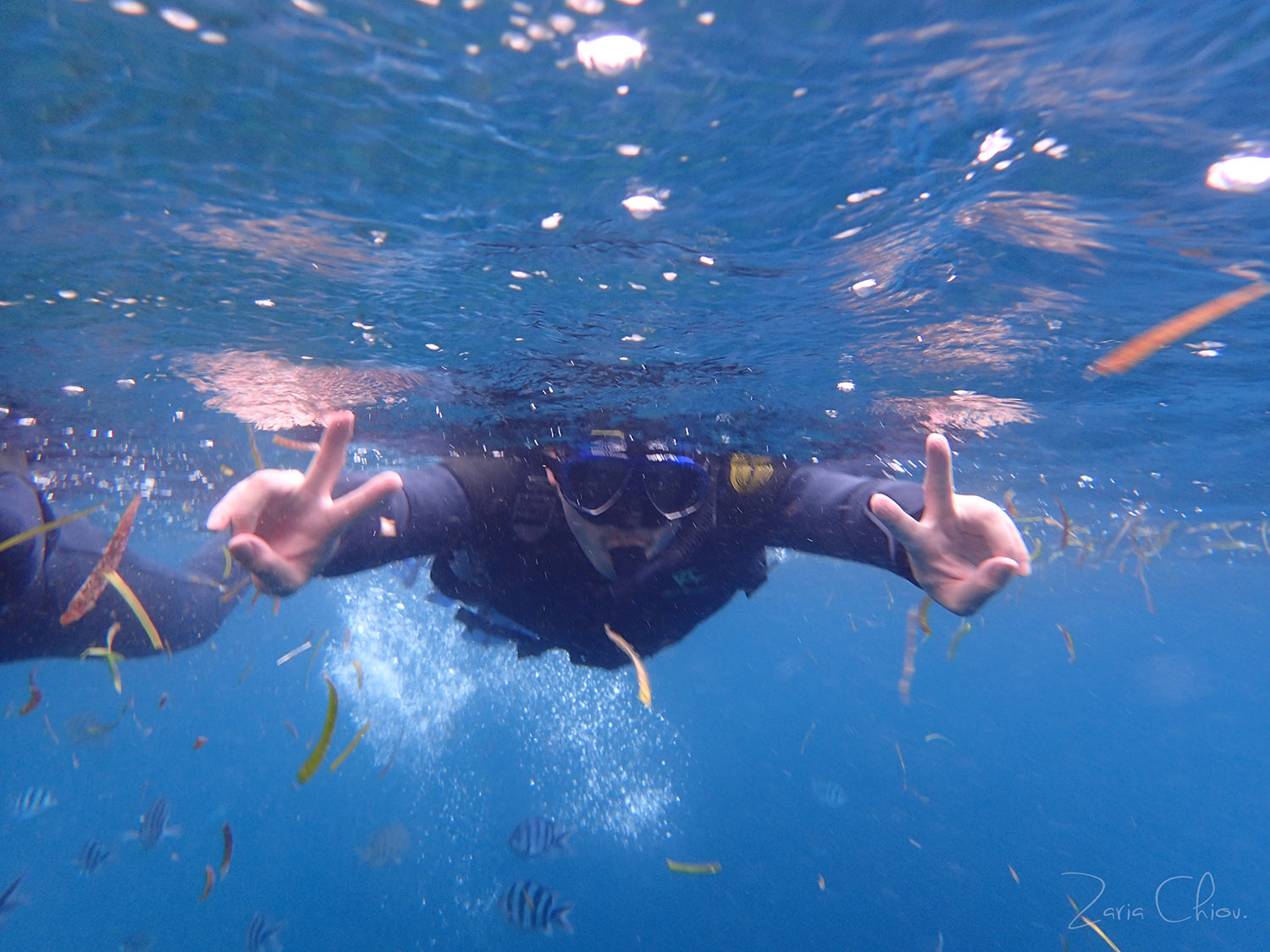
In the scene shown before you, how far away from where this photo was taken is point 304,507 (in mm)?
3303

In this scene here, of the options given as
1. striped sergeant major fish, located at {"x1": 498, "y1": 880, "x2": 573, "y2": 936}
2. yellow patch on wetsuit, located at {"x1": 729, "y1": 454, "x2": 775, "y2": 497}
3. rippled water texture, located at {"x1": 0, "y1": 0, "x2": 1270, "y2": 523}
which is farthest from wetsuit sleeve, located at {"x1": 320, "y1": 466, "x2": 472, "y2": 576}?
striped sergeant major fish, located at {"x1": 498, "y1": 880, "x2": 573, "y2": 936}

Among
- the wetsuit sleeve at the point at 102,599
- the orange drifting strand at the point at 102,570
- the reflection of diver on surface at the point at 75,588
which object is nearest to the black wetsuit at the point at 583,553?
the orange drifting strand at the point at 102,570

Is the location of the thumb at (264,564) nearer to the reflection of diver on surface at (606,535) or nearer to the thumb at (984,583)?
the reflection of diver on surface at (606,535)

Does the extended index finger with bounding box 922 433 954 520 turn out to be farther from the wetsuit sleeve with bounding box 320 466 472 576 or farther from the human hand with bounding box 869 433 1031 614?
the wetsuit sleeve with bounding box 320 466 472 576

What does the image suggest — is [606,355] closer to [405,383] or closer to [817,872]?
[405,383]

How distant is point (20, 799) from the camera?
10.9m

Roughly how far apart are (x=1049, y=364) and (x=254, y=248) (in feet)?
37.0

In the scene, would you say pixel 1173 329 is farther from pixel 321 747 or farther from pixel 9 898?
pixel 9 898

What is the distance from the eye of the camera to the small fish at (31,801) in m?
10.8

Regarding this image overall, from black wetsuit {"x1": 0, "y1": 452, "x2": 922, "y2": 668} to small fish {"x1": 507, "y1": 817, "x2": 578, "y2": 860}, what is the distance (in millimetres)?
4870

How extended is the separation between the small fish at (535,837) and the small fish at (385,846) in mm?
4492

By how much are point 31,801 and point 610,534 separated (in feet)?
43.8

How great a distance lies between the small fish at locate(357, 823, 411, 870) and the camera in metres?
12.5

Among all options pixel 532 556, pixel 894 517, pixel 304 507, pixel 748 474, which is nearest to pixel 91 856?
pixel 532 556
